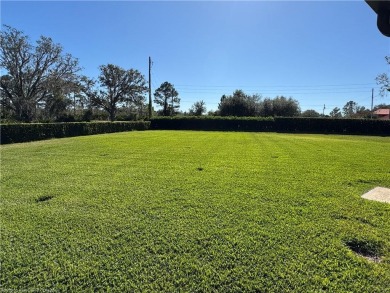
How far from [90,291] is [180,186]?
298cm

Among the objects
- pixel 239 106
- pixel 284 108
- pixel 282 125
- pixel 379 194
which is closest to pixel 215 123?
pixel 282 125

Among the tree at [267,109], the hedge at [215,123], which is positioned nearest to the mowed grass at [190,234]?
the hedge at [215,123]

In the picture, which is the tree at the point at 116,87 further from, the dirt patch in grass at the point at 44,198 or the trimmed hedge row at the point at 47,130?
the dirt patch in grass at the point at 44,198

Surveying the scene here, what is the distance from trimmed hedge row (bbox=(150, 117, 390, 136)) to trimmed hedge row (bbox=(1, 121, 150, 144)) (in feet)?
36.3

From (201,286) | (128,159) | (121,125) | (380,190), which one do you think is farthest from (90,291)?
(121,125)

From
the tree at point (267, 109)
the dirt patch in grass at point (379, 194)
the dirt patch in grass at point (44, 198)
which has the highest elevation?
the tree at point (267, 109)

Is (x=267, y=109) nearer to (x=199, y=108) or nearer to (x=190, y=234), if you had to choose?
(x=199, y=108)

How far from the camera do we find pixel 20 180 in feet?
17.6

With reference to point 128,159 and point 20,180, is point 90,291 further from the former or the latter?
point 128,159

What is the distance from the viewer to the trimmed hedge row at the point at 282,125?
2916 cm

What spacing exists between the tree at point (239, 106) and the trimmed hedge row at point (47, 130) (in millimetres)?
27640

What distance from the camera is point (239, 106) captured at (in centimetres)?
4947

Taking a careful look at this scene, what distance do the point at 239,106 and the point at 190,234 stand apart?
48.1 metres

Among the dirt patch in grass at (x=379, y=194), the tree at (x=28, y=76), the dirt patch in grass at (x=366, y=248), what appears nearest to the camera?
the dirt patch in grass at (x=366, y=248)
